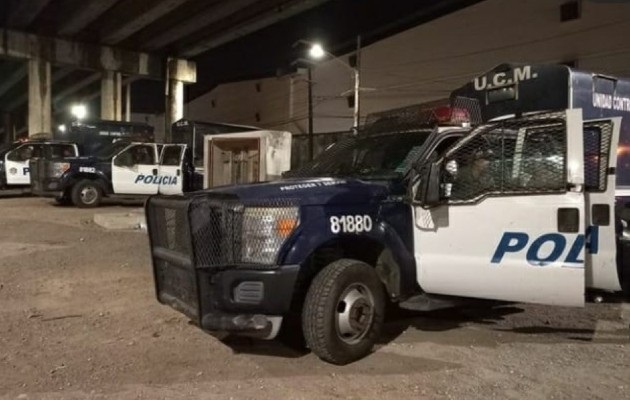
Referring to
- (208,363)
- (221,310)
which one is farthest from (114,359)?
(221,310)

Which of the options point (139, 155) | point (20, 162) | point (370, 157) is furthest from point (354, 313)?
point (20, 162)

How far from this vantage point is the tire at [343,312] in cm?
443

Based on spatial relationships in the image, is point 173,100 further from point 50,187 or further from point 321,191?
point 321,191

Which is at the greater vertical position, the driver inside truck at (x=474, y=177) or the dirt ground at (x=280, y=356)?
the driver inside truck at (x=474, y=177)

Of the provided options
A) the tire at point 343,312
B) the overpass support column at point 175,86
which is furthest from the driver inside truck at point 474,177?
the overpass support column at point 175,86

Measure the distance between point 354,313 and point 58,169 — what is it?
45.0ft

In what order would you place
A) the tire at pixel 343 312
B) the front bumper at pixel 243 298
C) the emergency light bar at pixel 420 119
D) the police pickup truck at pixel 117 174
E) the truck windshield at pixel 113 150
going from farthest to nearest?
the truck windshield at pixel 113 150 → the police pickup truck at pixel 117 174 → the emergency light bar at pixel 420 119 → the tire at pixel 343 312 → the front bumper at pixel 243 298

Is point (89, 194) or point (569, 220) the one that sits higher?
point (89, 194)

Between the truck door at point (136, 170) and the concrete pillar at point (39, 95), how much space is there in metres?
18.4

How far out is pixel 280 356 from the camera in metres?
4.86

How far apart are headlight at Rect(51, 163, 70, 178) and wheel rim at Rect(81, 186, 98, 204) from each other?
718mm

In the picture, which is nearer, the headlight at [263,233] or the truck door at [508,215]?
the headlight at [263,233]

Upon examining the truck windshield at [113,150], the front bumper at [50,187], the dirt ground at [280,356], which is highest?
the truck windshield at [113,150]

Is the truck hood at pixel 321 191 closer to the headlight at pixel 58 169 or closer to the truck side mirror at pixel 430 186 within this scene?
the truck side mirror at pixel 430 186
